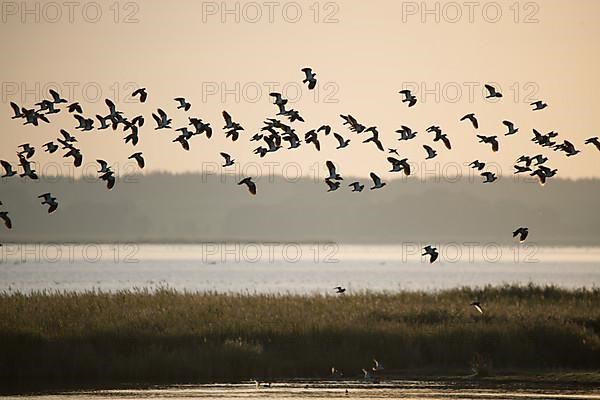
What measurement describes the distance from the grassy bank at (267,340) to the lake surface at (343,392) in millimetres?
2197

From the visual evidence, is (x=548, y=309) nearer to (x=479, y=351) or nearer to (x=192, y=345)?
(x=479, y=351)

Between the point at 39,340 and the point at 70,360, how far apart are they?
172 centimetres

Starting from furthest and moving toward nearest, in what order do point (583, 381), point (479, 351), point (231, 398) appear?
point (479, 351), point (583, 381), point (231, 398)

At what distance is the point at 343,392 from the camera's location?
39688mm

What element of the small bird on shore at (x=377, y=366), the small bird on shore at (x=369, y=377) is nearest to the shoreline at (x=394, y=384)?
the small bird on shore at (x=369, y=377)

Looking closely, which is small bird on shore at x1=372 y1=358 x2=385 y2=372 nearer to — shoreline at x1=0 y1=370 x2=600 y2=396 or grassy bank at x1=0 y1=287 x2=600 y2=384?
grassy bank at x1=0 y1=287 x2=600 y2=384

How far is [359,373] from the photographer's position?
44.1 meters

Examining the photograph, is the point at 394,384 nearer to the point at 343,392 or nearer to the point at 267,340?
the point at 343,392

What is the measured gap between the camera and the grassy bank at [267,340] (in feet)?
143

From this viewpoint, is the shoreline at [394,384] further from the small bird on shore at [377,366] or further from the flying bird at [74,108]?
the flying bird at [74,108]

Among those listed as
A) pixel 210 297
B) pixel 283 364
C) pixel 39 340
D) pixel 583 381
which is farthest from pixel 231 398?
pixel 210 297

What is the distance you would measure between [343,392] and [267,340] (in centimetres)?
650

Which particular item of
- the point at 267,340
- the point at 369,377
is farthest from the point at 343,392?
the point at 267,340

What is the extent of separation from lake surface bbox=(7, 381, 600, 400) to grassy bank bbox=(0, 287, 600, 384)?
2197 millimetres
